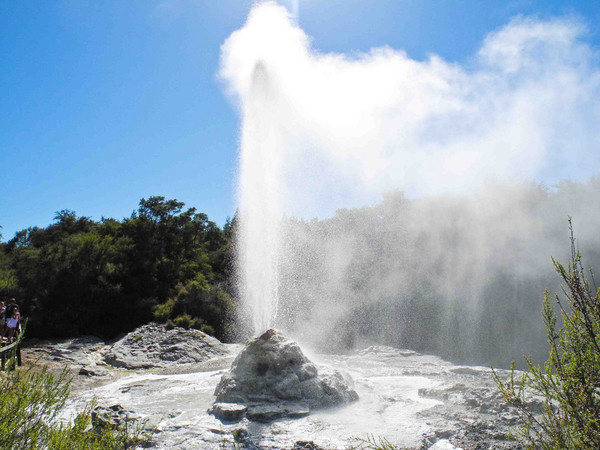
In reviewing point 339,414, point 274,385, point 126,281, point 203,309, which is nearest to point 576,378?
point 339,414

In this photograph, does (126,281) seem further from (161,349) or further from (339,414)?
(339,414)

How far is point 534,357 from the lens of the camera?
13.8 m

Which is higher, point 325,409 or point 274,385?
point 274,385

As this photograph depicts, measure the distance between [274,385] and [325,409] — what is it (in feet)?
3.52

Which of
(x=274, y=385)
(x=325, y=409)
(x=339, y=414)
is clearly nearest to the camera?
(x=339, y=414)

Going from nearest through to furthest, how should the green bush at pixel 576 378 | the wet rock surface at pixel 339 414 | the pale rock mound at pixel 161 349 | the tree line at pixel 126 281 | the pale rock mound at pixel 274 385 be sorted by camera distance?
the green bush at pixel 576 378 < the wet rock surface at pixel 339 414 < the pale rock mound at pixel 274 385 < the pale rock mound at pixel 161 349 < the tree line at pixel 126 281

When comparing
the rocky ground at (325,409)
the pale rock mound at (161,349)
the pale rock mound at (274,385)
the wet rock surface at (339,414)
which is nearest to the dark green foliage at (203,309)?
the pale rock mound at (161,349)

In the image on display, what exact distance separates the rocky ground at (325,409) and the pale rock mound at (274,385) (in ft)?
0.63

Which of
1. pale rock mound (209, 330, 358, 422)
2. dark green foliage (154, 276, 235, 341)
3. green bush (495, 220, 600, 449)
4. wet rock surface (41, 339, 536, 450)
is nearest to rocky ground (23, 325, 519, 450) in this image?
wet rock surface (41, 339, 536, 450)

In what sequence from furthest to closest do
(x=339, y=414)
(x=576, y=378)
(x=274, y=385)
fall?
(x=274, y=385), (x=339, y=414), (x=576, y=378)

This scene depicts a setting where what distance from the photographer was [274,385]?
7.52 metres

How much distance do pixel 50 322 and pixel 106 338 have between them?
234cm

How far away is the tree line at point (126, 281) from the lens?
17.9 m

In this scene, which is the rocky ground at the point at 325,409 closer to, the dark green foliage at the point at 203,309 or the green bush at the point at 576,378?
the green bush at the point at 576,378
